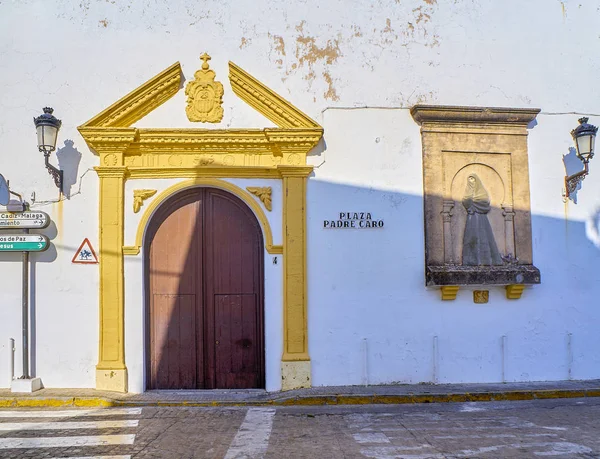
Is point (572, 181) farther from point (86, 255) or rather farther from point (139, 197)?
point (86, 255)

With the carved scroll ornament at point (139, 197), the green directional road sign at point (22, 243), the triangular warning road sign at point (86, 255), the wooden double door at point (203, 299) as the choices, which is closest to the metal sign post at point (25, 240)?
the green directional road sign at point (22, 243)

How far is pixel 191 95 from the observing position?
29.0 ft

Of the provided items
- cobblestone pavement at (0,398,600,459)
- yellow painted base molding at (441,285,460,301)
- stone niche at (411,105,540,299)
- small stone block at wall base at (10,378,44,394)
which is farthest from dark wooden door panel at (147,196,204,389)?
yellow painted base molding at (441,285,460,301)

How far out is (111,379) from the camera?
8414 millimetres

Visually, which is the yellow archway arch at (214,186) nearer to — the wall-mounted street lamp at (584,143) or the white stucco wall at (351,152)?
the white stucco wall at (351,152)

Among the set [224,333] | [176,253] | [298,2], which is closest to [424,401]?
[224,333]

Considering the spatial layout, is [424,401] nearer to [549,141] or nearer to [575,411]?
[575,411]

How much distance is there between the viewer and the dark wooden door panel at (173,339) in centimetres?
875

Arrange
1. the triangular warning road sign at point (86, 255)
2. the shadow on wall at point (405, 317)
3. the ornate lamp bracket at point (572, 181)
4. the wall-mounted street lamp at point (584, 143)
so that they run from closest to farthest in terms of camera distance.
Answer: the triangular warning road sign at point (86, 255) → the shadow on wall at point (405, 317) → the wall-mounted street lamp at point (584, 143) → the ornate lamp bracket at point (572, 181)

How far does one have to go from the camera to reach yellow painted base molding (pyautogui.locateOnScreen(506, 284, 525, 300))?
8922 mm

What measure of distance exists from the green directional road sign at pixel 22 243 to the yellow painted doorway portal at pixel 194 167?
849 millimetres

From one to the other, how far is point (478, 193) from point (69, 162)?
6.24m

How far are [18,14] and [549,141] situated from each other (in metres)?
8.46

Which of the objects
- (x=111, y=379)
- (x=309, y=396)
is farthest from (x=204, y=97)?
(x=309, y=396)
